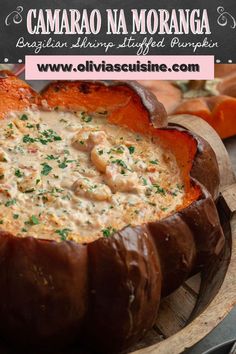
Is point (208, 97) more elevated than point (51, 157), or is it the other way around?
point (208, 97)

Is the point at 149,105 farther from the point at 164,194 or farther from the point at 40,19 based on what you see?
the point at 40,19

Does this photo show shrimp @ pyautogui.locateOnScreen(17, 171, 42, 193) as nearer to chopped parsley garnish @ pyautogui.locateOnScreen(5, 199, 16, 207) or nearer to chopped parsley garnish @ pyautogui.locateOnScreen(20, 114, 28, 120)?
chopped parsley garnish @ pyautogui.locateOnScreen(5, 199, 16, 207)

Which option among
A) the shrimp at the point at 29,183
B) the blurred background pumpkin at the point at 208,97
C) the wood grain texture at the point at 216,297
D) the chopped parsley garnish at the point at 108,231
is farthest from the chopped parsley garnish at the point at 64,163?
the blurred background pumpkin at the point at 208,97

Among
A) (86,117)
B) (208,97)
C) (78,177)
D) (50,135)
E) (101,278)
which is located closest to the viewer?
(101,278)

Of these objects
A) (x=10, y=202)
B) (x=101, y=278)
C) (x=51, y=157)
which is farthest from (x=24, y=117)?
(x=101, y=278)

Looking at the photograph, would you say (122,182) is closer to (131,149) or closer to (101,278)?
(131,149)

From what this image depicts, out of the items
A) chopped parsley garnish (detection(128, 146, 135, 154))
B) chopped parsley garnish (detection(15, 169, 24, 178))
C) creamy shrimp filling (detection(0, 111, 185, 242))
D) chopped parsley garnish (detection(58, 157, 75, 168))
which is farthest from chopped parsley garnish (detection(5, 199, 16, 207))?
chopped parsley garnish (detection(128, 146, 135, 154))
